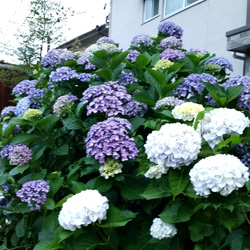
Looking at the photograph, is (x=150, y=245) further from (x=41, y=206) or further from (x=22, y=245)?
(x=22, y=245)

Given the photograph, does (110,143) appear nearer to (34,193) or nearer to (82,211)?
(82,211)

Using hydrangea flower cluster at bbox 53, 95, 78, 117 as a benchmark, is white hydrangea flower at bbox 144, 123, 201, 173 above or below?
below

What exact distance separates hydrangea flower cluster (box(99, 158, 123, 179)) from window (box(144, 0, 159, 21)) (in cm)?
863

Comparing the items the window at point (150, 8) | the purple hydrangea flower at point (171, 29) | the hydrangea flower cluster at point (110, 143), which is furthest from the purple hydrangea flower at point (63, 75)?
the window at point (150, 8)

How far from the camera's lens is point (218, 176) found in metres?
1.10

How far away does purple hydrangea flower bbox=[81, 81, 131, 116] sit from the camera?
1.68m

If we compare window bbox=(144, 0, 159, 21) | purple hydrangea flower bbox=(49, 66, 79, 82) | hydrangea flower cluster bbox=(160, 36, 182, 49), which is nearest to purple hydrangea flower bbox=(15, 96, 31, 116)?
purple hydrangea flower bbox=(49, 66, 79, 82)

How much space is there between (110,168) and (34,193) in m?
0.39

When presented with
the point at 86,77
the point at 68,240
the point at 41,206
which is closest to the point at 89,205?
the point at 68,240

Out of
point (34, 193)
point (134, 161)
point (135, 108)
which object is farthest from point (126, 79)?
point (34, 193)

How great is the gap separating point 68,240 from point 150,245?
32cm

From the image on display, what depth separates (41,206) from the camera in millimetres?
1691

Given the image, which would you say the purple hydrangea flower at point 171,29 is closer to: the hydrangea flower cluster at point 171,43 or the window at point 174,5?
the hydrangea flower cluster at point 171,43

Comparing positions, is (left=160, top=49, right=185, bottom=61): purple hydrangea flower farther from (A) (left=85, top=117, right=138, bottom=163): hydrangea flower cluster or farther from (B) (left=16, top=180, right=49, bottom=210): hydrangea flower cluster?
(B) (left=16, top=180, right=49, bottom=210): hydrangea flower cluster
